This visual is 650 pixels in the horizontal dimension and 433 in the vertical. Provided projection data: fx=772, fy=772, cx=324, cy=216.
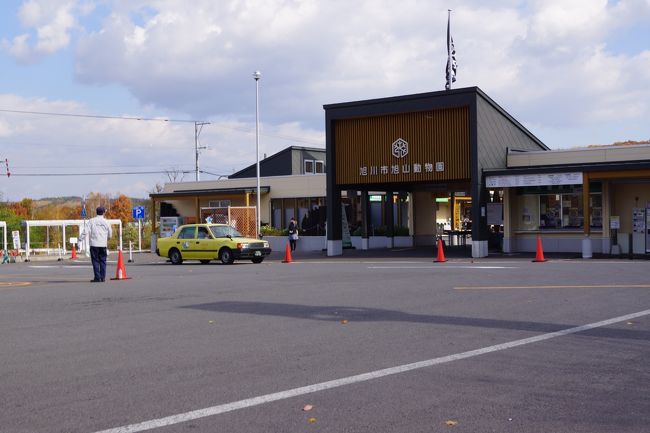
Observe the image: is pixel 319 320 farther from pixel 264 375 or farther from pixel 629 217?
pixel 629 217

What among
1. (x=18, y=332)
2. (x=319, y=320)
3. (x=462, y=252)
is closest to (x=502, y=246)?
(x=462, y=252)

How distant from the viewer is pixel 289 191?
43.9 m

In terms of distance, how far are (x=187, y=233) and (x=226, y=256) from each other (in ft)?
7.52

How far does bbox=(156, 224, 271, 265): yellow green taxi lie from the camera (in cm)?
2905

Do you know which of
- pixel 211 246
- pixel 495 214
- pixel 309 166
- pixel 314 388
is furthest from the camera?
pixel 309 166

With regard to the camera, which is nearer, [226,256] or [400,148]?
[226,256]

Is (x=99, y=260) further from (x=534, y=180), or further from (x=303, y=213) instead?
(x=303, y=213)

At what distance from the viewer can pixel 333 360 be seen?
865 cm

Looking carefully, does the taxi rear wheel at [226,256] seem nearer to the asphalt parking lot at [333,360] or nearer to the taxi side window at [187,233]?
the taxi side window at [187,233]

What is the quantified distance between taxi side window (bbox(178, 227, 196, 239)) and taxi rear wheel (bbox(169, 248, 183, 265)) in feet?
2.04

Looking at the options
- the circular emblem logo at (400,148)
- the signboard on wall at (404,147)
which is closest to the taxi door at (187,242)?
the signboard on wall at (404,147)

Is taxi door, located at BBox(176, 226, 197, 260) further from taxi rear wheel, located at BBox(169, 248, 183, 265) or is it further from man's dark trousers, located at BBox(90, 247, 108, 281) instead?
man's dark trousers, located at BBox(90, 247, 108, 281)

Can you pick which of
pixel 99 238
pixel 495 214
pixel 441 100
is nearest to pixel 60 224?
pixel 441 100

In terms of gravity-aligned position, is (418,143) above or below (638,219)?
above
